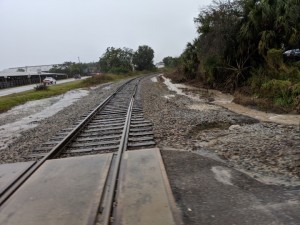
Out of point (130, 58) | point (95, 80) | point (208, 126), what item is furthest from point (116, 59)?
point (208, 126)

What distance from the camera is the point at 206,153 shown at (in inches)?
318

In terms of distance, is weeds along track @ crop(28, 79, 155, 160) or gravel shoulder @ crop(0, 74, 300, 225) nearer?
gravel shoulder @ crop(0, 74, 300, 225)

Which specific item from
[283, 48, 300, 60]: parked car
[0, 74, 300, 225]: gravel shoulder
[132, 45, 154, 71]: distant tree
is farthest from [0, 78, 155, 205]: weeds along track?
[132, 45, 154, 71]: distant tree

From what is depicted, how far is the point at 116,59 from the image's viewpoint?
340 ft

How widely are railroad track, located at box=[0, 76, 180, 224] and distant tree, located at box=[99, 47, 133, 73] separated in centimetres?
8586

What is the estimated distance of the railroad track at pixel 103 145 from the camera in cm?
561

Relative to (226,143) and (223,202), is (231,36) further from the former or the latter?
(223,202)

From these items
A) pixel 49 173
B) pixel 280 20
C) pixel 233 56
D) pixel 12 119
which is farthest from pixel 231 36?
pixel 49 173

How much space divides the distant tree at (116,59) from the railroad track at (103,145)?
282ft

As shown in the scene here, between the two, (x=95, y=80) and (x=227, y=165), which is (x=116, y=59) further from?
(x=227, y=165)

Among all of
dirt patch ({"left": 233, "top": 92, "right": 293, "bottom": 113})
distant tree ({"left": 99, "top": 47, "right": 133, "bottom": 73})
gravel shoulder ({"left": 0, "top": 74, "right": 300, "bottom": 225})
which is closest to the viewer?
gravel shoulder ({"left": 0, "top": 74, "right": 300, "bottom": 225})

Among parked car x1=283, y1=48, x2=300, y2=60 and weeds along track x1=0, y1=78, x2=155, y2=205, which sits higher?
parked car x1=283, y1=48, x2=300, y2=60

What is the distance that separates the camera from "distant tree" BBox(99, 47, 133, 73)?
101869 mm

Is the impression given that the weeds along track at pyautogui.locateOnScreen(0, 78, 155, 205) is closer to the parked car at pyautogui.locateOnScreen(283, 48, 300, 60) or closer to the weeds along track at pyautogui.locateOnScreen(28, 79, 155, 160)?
the weeds along track at pyautogui.locateOnScreen(28, 79, 155, 160)
